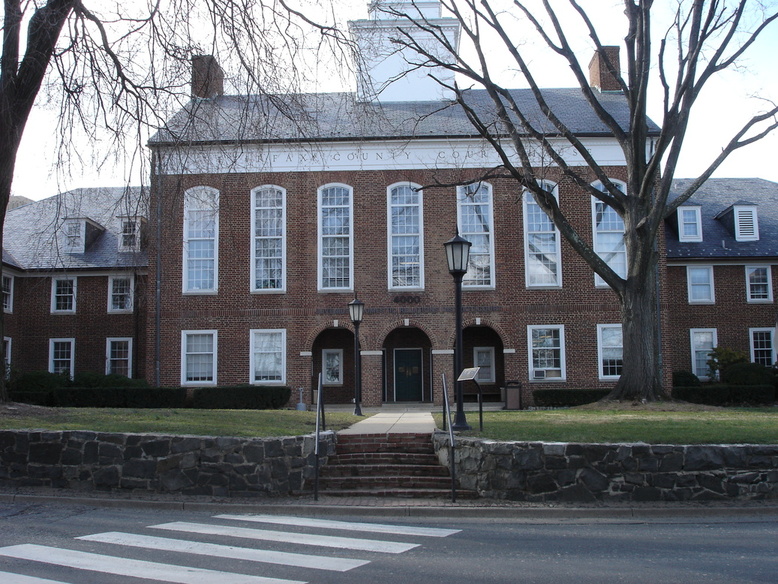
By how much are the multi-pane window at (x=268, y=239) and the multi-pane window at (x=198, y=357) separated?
2585mm

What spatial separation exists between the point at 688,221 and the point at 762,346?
596 cm

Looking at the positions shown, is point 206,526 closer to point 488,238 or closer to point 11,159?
point 11,159

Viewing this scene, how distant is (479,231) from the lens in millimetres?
26562

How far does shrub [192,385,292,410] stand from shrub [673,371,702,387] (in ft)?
50.0

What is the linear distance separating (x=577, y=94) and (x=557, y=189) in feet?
19.6

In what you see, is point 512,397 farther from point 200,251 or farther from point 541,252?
point 200,251

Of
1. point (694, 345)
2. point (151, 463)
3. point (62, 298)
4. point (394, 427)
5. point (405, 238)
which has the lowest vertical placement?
point (151, 463)

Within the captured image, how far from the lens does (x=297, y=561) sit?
6.75 meters

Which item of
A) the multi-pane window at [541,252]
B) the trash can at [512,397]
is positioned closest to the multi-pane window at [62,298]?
the trash can at [512,397]

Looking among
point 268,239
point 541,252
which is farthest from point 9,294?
point 541,252

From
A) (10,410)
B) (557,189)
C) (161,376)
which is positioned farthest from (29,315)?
(557,189)

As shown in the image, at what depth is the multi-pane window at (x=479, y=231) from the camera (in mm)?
26391

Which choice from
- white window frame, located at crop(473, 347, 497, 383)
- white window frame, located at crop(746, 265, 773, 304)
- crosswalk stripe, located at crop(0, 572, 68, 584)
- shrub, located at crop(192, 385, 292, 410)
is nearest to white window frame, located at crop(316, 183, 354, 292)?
shrub, located at crop(192, 385, 292, 410)

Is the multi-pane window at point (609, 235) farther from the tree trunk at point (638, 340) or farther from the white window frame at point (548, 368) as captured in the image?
the tree trunk at point (638, 340)
